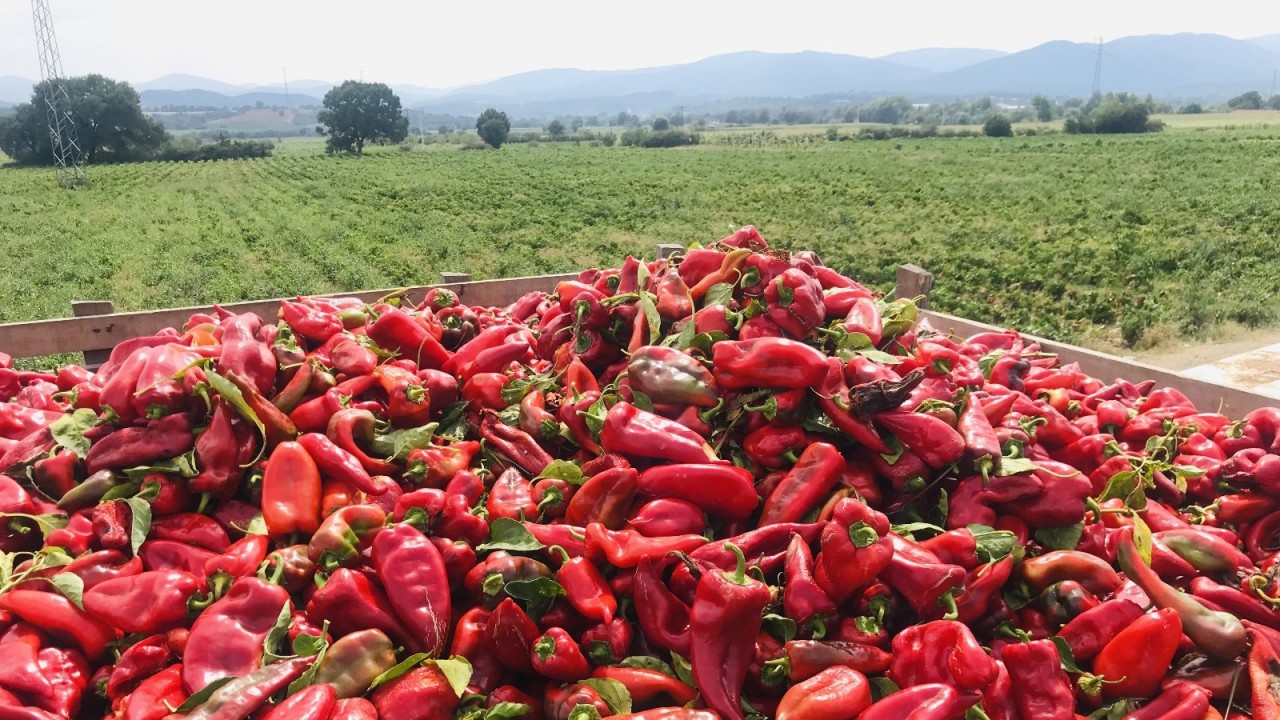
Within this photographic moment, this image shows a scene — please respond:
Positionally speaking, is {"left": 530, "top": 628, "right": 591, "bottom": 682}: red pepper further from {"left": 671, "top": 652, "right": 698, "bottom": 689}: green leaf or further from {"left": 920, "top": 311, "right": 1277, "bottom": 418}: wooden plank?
{"left": 920, "top": 311, "right": 1277, "bottom": 418}: wooden plank

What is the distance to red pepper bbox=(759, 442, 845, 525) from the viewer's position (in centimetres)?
380

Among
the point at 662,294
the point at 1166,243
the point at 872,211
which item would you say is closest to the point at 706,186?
the point at 872,211

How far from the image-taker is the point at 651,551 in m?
3.57

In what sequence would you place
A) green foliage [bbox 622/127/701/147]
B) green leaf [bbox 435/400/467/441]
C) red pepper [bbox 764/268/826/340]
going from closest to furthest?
red pepper [bbox 764/268/826/340], green leaf [bbox 435/400/467/441], green foliage [bbox 622/127/701/147]

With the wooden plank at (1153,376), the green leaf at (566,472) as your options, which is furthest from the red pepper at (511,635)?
the wooden plank at (1153,376)

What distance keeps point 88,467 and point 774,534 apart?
3493 millimetres

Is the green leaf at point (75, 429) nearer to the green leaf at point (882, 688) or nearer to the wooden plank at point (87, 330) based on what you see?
the wooden plank at point (87, 330)

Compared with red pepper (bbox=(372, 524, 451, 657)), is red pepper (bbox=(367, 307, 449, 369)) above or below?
above

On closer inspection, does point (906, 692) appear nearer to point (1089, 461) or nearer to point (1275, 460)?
point (1089, 461)

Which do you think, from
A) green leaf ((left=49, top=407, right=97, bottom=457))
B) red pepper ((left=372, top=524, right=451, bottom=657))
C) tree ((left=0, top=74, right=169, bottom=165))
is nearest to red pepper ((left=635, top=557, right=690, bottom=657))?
red pepper ((left=372, top=524, right=451, bottom=657))

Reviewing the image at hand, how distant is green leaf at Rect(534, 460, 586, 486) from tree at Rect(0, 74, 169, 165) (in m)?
99.0

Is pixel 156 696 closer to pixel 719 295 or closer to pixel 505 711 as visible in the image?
pixel 505 711

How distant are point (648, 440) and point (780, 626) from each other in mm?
1142

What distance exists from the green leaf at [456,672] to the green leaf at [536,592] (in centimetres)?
35
